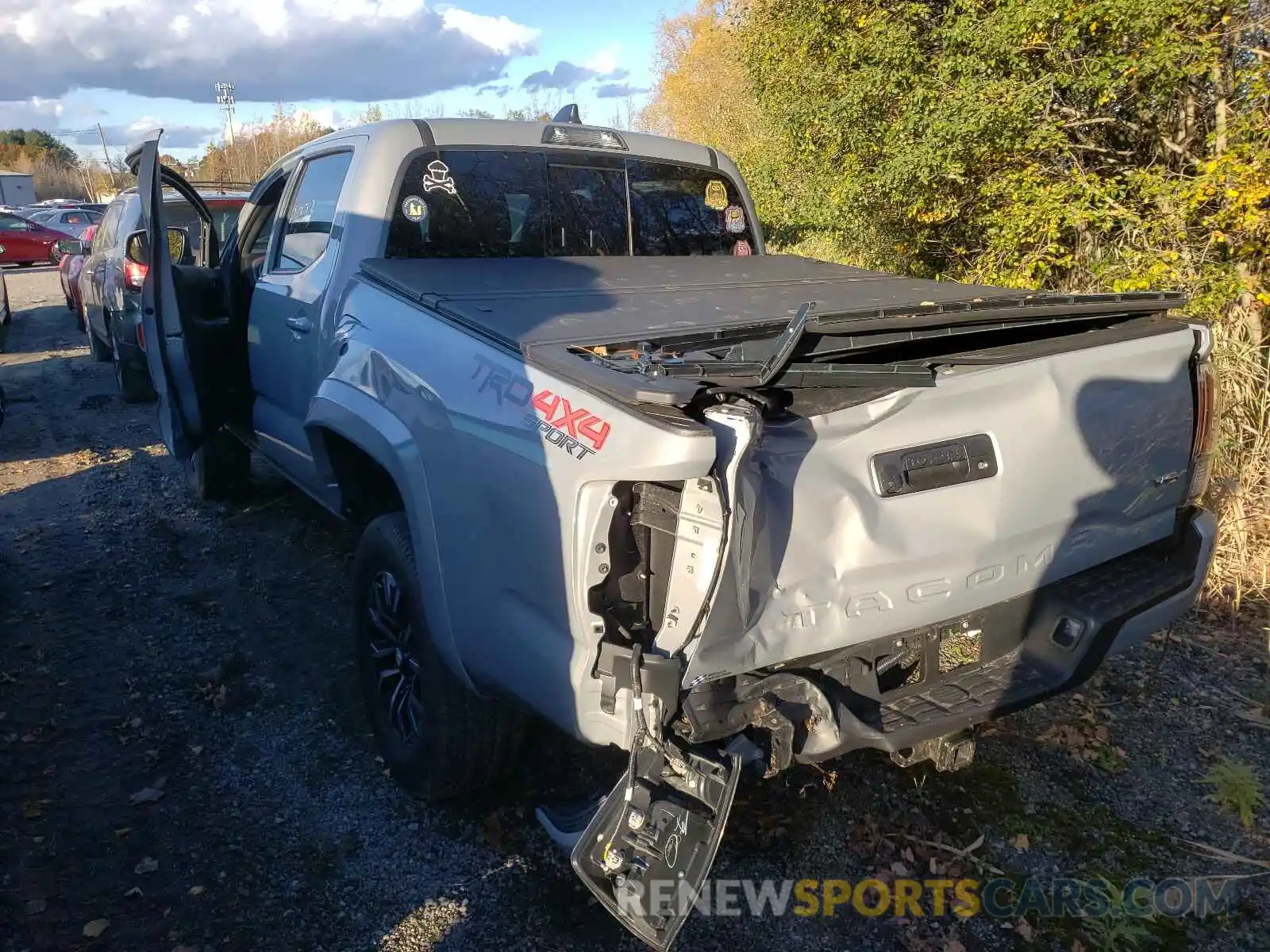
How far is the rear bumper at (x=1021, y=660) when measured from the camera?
229 centimetres

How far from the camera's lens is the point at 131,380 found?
8984 mm

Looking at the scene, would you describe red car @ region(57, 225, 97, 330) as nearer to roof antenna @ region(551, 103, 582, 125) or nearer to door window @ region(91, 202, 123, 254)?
door window @ region(91, 202, 123, 254)

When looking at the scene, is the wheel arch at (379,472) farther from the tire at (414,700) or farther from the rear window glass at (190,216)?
the rear window glass at (190,216)

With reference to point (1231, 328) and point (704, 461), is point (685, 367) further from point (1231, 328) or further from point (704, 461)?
point (1231, 328)

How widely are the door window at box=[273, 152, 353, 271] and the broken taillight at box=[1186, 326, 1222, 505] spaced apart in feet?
11.1

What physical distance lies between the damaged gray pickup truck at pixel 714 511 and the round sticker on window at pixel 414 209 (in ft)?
0.06

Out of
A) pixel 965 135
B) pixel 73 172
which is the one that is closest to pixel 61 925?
pixel 965 135

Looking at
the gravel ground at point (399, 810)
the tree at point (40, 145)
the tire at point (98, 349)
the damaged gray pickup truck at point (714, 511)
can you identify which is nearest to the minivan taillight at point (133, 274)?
the tire at point (98, 349)

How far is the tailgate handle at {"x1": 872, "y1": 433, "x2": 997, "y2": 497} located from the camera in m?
2.27

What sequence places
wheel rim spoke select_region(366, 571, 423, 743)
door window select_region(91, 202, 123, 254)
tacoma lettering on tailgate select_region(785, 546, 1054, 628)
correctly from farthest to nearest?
door window select_region(91, 202, 123, 254) < wheel rim spoke select_region(366, 571, 423, 743) < tacoma lettering on tailgate select_region(785, 546, 1054, 628)

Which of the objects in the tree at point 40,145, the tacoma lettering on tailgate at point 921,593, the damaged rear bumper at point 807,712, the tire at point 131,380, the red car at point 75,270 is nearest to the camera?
the damaged rear bumper at point 807,712

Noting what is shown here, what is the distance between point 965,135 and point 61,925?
7.39 meters

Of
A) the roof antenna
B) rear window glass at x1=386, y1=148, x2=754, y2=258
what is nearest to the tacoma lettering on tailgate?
rear window glass at x1=386, y1=148, x2=754, y2=258

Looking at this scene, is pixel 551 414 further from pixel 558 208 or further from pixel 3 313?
pixel 3 313
